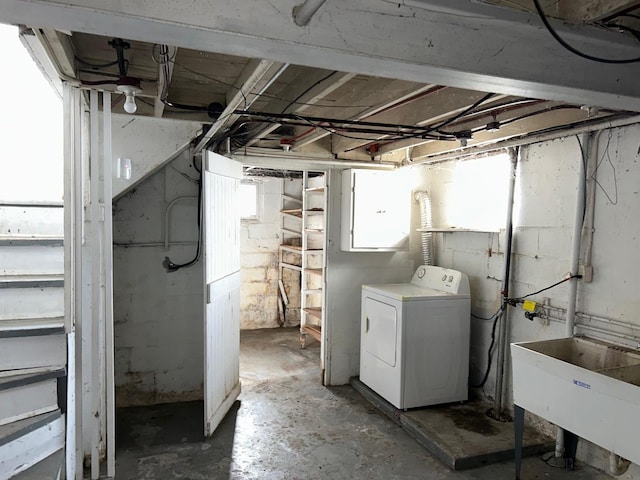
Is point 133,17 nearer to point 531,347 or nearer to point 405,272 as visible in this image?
point 531,347

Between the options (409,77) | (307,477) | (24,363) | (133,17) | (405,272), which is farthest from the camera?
(405,272)

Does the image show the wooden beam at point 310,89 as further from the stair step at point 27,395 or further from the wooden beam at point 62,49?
the stair step at point 27,395

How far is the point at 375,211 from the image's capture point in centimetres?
388

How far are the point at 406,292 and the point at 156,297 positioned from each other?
206 cm

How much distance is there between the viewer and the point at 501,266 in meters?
3.34

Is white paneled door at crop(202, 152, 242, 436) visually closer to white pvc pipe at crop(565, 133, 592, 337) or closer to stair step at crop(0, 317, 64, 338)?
stair step at crop(0, 317, 64, 338)

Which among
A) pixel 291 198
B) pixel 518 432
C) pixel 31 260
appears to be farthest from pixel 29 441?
pixel 291 198

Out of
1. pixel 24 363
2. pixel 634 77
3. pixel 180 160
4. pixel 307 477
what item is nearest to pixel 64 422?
pixel 24 363

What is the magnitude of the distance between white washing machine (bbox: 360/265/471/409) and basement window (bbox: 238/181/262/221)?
9.78 feet

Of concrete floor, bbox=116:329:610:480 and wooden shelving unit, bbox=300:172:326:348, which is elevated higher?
wooden shelving unit, bbox=300:172:326:348

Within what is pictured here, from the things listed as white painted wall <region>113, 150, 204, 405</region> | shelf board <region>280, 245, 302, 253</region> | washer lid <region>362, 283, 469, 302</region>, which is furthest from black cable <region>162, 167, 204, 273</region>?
shelf board <region>280, 245, 302, 253</region>

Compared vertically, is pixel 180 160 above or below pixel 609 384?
above

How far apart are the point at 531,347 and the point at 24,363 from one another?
280 centimetres

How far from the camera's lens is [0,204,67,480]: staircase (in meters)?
2.03
